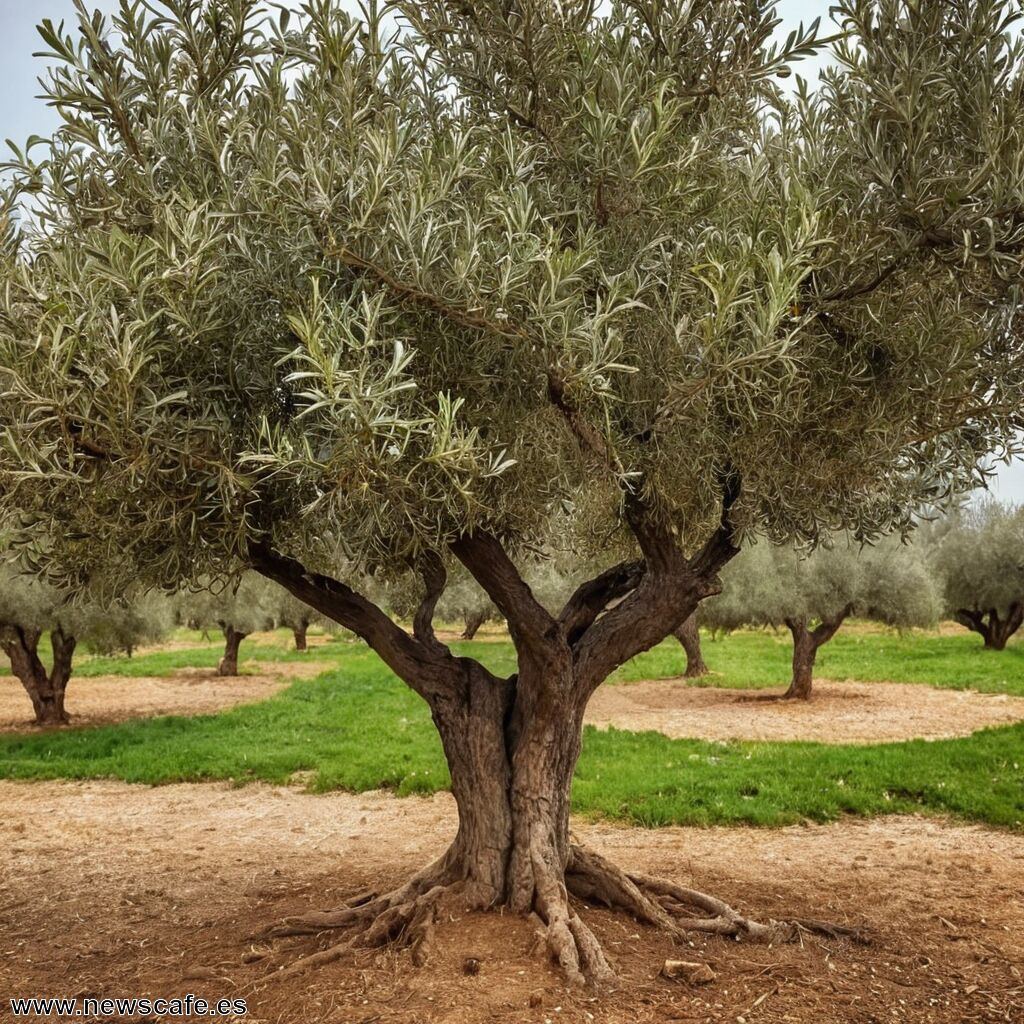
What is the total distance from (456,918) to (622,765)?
31.5ft

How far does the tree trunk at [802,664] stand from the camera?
92.2 feet

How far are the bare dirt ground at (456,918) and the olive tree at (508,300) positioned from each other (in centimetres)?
55

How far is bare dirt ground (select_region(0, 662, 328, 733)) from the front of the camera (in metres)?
27.0

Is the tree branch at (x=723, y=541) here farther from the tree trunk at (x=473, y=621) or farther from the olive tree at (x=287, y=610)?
the tree trunk at (x=473, y=621)

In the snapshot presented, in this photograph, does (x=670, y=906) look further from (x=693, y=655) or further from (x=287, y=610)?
(x=287, y=610)

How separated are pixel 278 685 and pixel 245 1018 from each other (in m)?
30.2

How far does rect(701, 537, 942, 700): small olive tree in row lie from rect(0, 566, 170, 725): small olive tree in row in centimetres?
1622

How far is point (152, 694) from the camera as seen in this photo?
108 feet

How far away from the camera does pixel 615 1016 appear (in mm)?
6539

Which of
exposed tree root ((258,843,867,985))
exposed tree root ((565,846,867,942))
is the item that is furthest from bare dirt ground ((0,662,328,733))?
exposed tree root ((565,846,867,942))

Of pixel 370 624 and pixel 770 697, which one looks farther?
pixel 770 697

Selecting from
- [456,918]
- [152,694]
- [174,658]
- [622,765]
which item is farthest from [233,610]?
[456,918]

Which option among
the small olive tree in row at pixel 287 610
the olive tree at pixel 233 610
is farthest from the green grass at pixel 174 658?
the olive tree at pixel 233 610

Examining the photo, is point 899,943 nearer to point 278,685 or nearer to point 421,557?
point 421,557
